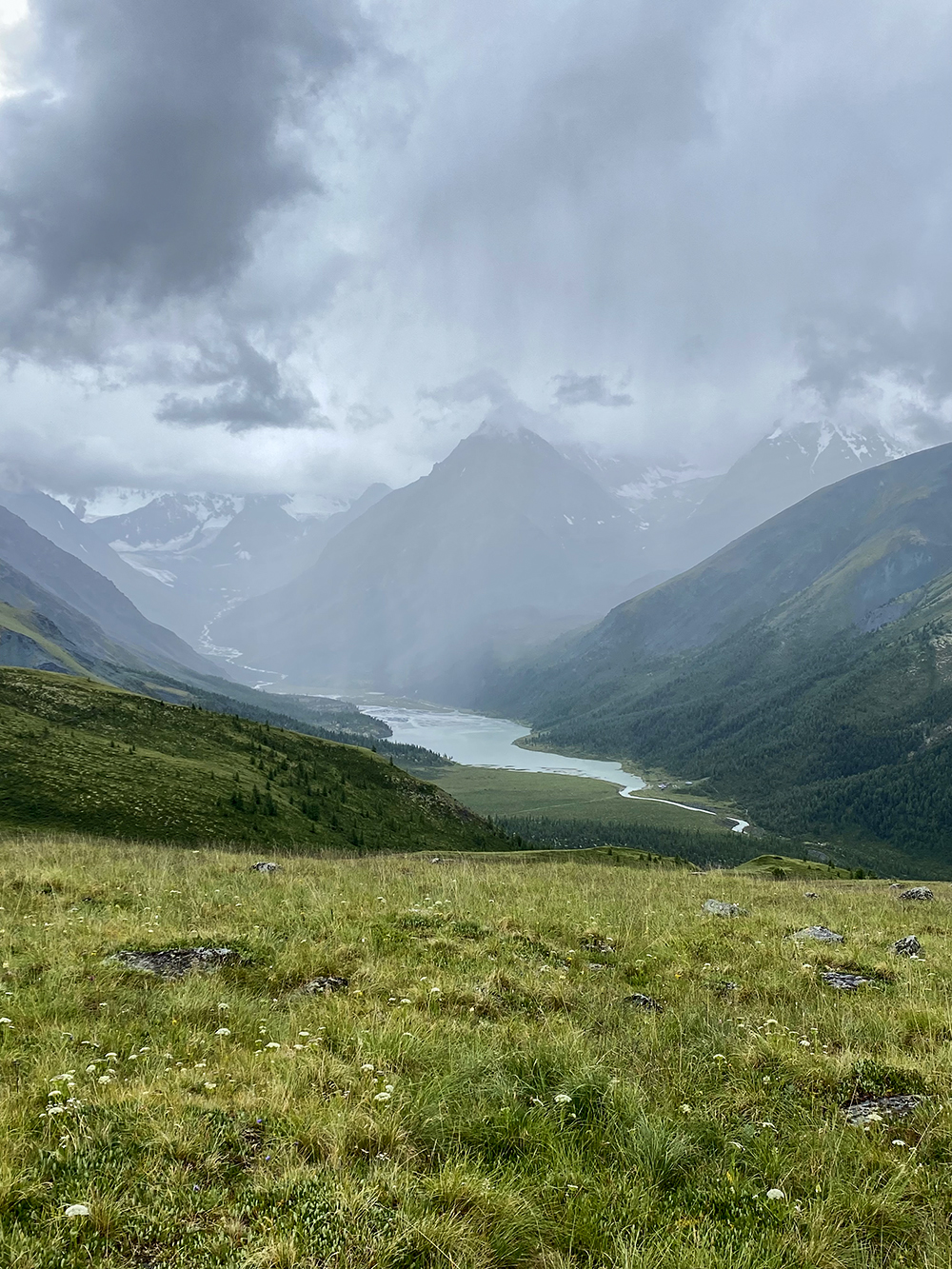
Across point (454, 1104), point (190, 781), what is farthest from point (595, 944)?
point (190, 781)

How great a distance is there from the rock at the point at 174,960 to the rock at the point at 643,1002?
6.85 meters

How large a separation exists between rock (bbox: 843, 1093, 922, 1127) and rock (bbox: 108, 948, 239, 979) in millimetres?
9397

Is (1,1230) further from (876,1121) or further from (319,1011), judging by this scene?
(876,1121)

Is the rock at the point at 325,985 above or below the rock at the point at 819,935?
below

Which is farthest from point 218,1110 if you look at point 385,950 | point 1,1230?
point 385,950

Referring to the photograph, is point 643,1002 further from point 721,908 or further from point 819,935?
point 721,908

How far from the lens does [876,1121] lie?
6.86 m

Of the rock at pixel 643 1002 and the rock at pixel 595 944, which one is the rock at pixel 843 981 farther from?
the rock at pixel 595 944

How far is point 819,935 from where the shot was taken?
15.8 meters

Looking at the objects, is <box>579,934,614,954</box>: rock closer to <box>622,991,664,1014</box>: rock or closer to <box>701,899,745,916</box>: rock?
<box>622,991,664,1014</box>: rock

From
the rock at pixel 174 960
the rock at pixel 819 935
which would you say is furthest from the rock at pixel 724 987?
the rock at pixel 174 960

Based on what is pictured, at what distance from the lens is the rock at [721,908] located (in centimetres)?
1892

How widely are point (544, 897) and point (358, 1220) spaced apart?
47.6ft

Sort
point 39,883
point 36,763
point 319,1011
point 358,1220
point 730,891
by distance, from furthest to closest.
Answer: point 36,763 < point 730,891 < point 39,883 < point 319,1011 < point 358,1220
